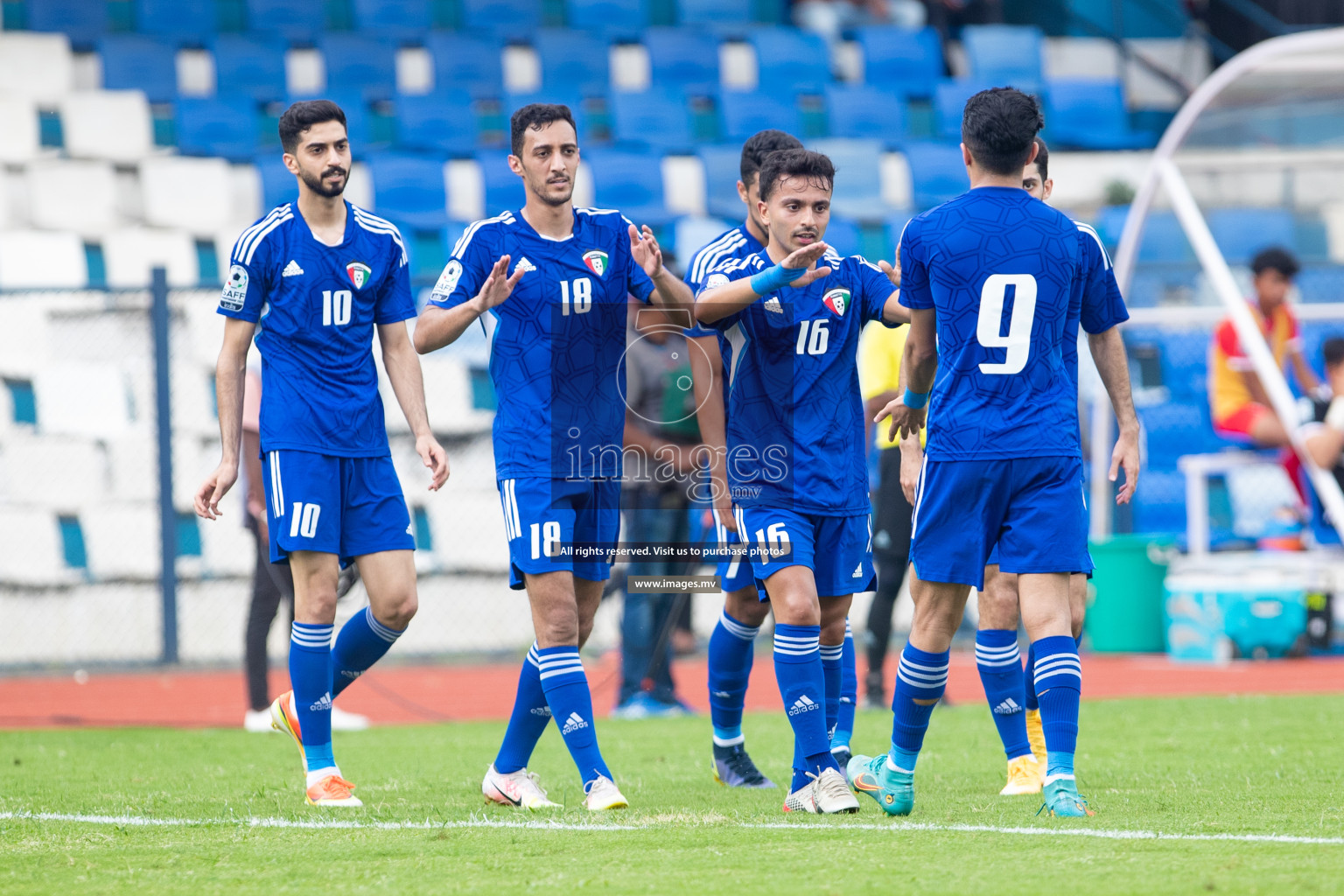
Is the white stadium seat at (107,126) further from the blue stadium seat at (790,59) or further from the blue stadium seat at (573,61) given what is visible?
the blue stadium seat at (790,59)

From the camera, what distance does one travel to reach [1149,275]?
12898 mm

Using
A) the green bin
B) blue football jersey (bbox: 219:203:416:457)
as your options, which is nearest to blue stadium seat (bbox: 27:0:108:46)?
the green bin

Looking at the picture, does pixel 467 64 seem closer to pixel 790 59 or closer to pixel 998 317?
pixel 790 59

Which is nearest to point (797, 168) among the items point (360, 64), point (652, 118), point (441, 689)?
point (441, 689)

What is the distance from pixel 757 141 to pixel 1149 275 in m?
7.61

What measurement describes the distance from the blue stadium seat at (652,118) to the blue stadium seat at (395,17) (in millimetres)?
2484

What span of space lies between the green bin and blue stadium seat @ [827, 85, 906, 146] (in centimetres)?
612

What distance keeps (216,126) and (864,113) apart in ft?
21.4

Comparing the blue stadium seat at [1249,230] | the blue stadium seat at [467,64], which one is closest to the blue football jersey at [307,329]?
the blue stadium seat at [1249,230]

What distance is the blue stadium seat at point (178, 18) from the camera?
16.8m

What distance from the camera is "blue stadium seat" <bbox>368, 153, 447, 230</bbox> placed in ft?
49.3

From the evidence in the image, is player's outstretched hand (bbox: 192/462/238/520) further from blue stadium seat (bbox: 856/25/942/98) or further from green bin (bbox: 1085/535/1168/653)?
blue stadium seat (bbox: 856/25/942/98)

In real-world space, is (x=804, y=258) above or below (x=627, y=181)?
below

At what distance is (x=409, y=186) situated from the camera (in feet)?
49.8
